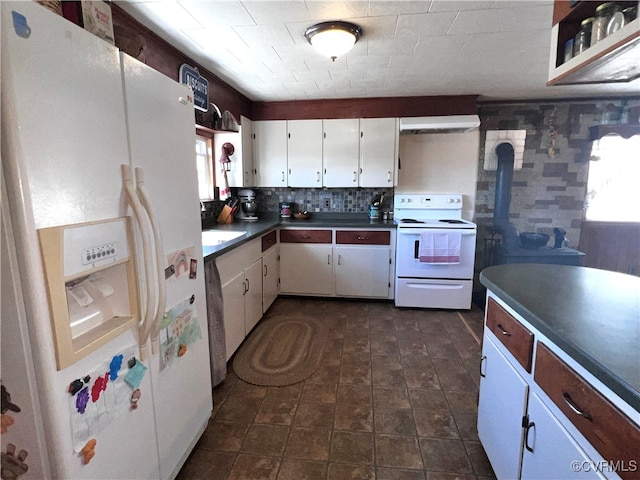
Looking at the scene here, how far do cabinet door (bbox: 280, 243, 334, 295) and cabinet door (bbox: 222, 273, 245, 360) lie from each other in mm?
1115

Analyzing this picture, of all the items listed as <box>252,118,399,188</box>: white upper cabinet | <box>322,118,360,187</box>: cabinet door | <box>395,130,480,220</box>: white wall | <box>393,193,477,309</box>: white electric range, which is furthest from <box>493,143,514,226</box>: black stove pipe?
<box>322,118,360,187</box>: cabinet door

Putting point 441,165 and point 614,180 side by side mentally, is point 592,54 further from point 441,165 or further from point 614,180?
point 614,180

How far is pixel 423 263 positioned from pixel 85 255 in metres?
2.96

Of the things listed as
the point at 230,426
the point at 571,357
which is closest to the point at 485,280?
the point at 571,357

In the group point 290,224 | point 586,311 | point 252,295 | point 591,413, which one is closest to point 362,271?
point 290,224

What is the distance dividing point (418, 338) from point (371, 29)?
92.4 inches

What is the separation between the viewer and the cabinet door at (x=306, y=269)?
3.59m

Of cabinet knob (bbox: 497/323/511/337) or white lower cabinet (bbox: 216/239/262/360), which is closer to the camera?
cabinet knob (bbox: 497/323/511/337)

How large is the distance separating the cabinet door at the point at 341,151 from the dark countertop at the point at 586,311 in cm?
233

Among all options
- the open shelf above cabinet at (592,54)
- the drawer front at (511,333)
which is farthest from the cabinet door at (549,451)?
the open shelf above cabinet at (592,54)

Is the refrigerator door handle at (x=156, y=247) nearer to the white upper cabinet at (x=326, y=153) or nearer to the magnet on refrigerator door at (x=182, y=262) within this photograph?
the magnet on refrigerator door at (x=182, y=262)

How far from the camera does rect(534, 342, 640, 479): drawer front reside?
0.69 meters

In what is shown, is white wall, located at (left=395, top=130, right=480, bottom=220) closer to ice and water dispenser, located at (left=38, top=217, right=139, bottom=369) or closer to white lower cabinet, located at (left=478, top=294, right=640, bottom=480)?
white lower cabinet, located at (left=478, top=294, right=640, bottom=480)

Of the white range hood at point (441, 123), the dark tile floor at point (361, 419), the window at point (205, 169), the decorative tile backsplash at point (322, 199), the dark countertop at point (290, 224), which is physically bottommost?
the dark tile floor at point (361, 419)
